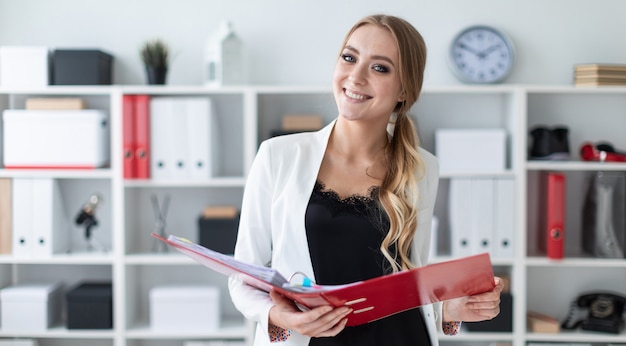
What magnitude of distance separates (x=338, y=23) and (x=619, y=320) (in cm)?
197

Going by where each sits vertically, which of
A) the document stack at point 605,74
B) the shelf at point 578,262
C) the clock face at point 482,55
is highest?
the clock face at point 482,55

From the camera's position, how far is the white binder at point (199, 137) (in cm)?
335

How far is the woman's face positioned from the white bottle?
1791 millimetres

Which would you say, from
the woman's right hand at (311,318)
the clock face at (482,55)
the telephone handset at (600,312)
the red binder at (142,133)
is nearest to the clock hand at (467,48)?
the clock face at (482,55)

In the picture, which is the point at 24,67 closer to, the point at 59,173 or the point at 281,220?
the point at 59,173

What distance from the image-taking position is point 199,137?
336 cm

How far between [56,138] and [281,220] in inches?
82.2

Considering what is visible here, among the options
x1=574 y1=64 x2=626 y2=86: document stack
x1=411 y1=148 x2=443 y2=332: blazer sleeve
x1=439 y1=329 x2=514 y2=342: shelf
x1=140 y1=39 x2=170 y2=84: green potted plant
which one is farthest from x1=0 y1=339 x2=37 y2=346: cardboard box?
x1=574 y1=64 x2=626 y2=86: document stack

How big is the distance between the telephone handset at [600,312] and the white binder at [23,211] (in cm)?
260

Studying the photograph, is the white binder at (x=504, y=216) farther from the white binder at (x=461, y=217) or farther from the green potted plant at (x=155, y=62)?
the green potted plant at (x=155, y=62)

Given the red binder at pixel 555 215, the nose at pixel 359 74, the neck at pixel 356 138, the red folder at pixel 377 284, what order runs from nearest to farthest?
the red folder at pixel 377 284, the nose at pixel 359 74, the neck at pixel 356 138, the red binder at pixel 555 215

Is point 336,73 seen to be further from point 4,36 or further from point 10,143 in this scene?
point 4,36

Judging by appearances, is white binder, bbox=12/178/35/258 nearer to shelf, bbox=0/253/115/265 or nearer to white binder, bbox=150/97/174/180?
shelf, bbox=0/253/115/265

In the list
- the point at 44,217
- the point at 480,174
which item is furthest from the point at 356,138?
the point at 44,217
